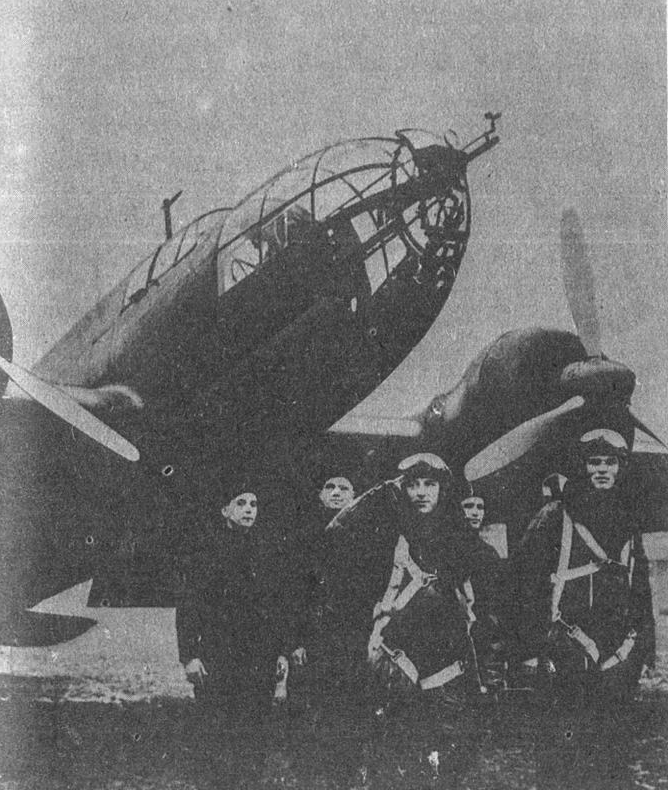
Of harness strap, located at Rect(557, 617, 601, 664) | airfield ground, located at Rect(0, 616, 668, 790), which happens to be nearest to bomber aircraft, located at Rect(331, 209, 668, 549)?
harness strap, located at Rect(557, 617, 601, 664)

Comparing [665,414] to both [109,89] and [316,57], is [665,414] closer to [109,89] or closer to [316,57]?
[316,57]

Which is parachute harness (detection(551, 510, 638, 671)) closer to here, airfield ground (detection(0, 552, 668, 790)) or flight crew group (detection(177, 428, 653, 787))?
flight crew group (detection(177, 428, 653, 787))

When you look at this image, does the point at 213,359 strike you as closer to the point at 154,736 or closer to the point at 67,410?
the point at 67,410

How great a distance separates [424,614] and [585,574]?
86cm

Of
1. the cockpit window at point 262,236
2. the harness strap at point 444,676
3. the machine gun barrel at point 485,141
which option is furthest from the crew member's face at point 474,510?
the machine gun barrel at point 485,141

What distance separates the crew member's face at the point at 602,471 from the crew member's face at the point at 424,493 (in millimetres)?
819

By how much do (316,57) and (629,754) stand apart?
155 inches

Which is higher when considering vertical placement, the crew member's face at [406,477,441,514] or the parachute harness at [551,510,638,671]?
the crew member's face at [406,477,441,514]

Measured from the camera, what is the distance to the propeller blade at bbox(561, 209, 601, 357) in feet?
13.8

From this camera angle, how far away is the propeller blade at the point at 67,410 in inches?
162

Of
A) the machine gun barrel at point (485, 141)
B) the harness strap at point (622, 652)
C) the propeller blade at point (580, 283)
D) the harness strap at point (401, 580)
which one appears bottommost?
the harness strap at point (622, 652)

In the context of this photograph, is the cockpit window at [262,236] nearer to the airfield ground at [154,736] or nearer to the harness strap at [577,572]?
the airfield ground at [154,736]

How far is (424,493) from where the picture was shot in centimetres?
415

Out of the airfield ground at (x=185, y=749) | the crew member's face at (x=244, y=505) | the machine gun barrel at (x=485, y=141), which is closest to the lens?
the airfield ground at (x=185, y=749)
